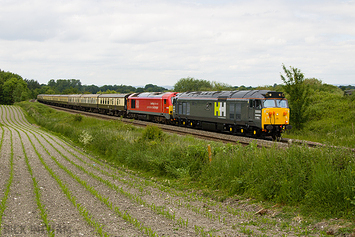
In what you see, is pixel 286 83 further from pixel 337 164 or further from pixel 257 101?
pixel 337 164

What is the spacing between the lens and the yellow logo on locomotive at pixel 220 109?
24.4 meters

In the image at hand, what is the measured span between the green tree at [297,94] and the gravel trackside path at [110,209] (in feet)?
50.8

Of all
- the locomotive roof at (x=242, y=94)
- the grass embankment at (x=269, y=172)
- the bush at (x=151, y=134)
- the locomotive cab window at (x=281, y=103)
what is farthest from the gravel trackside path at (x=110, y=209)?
the locomotive cab window at (x=281, y=103)

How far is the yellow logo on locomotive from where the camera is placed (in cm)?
2439

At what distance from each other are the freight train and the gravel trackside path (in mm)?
11278

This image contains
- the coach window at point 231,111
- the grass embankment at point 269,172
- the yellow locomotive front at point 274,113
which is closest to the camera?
the grass embankment at point 269,172

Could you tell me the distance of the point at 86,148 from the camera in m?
22.6

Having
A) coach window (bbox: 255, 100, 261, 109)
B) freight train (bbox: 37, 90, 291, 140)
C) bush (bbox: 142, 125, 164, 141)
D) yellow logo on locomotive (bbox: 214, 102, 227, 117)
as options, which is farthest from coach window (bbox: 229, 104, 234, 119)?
bush (bbox: 142, 125, 164, 141)

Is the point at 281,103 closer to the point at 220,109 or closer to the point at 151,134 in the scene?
the point at 220,109

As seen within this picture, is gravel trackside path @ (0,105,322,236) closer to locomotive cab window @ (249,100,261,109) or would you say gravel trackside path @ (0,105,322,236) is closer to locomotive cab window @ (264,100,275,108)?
locomotive cab window @ (249,100,261,109)

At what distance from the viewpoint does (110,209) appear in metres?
8.62

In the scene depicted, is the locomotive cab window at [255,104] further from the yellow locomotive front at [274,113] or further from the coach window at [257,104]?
the yellow locomotive front at [274,113]

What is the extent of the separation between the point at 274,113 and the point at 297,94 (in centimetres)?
401

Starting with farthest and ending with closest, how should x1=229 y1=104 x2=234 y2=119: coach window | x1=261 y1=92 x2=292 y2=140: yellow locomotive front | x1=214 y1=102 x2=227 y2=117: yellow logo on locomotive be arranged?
1. x1=214 y1=102 x2=227 y2=117: yellow logo on locomotive
2. x1=229 y1=104 x2=234 y2=119: coach window
3. x1=261 y1=92 x2=292 y2=140: yellow locomotive front
